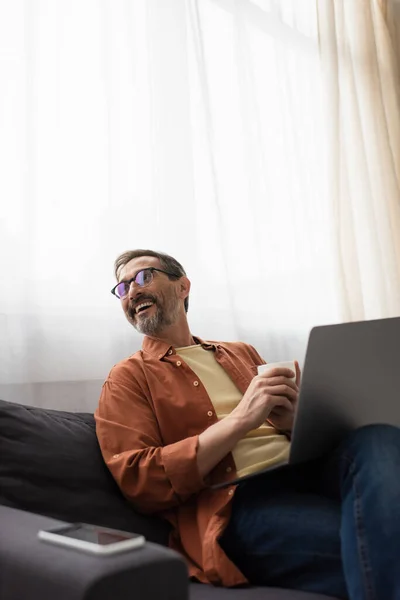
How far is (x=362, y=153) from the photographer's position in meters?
3.34

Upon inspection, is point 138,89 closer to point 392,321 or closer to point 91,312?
point 91,312

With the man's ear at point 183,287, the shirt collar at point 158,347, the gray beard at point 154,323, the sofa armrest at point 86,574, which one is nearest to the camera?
the sofa armrest at point 86,574

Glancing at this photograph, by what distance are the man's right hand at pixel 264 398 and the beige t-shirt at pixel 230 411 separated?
0.12 m

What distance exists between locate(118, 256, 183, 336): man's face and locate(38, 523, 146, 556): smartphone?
94 cm

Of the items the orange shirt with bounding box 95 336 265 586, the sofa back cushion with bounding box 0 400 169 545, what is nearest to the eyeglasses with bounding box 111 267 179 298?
the orange shirt with bounding box 95 336 265 586

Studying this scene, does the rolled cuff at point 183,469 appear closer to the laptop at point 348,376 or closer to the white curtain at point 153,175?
the laptop at point 348,376

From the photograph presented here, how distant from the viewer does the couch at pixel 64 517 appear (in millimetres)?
901

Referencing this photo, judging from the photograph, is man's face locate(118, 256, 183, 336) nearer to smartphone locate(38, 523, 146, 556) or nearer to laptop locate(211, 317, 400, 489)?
laptop locate(211, 317, 400, 489)

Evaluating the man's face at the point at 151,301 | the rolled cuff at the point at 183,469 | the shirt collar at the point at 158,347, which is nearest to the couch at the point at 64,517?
the rolled cuff at the point at 183,469

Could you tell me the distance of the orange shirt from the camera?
4.91 ft

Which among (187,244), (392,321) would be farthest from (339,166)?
(392,321)

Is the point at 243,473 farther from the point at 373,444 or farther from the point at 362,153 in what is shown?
the point at 362,153

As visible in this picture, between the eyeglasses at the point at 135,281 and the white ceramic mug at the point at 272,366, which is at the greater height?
the eyeglasses at the point at 135,281

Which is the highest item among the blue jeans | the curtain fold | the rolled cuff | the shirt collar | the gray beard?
the curtain fold
